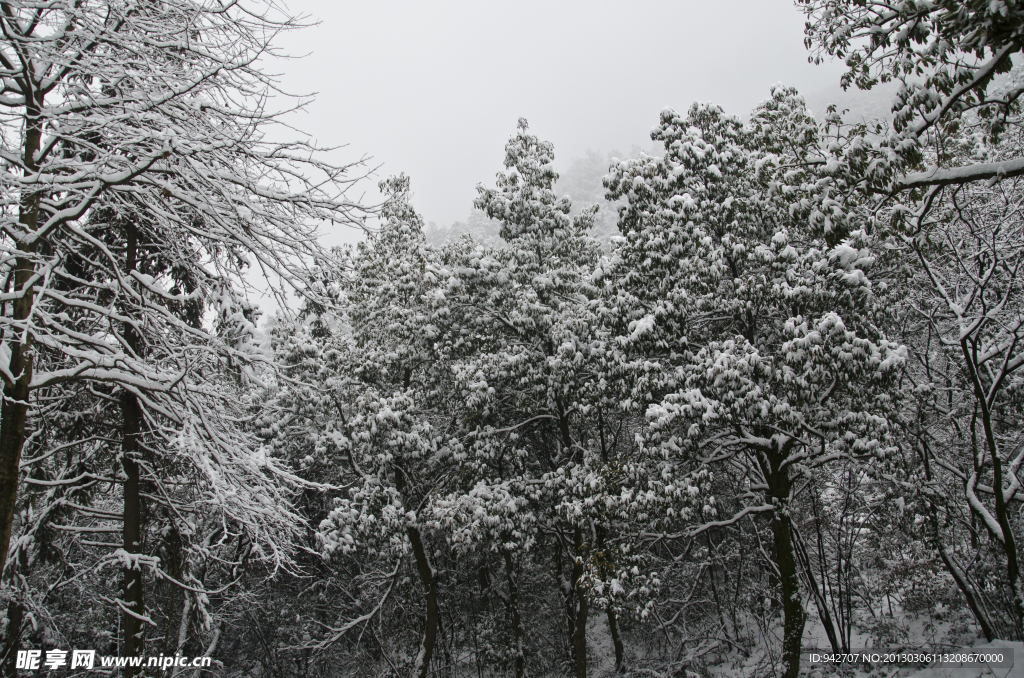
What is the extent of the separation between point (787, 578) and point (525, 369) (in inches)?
255

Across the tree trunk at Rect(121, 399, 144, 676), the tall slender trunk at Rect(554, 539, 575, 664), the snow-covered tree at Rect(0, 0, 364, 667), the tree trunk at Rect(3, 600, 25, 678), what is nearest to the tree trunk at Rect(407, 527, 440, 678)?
the tall slender trunk at Rect(554, 539, 575, 664)

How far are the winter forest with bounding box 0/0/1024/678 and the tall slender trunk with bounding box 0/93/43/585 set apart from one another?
0.03 meters

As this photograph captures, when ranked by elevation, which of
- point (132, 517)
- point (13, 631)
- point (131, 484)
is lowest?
point (13, 631)

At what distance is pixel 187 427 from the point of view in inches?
158

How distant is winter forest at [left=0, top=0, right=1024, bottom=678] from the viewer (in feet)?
13.1

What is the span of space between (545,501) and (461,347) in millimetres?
4311

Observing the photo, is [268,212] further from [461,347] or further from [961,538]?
[961,538]

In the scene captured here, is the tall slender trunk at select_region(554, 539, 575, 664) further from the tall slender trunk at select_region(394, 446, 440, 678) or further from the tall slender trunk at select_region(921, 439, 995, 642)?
the tall slender trunk at select_region(921, 439, 995, 642)

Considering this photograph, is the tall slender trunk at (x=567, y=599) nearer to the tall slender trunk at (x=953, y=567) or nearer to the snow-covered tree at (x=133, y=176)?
the tall slender trunk at (x=953, y=567)

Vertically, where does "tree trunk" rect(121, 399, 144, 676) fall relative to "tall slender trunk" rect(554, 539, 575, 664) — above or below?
above

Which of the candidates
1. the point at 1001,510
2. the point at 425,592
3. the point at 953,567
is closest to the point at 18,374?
the point at 1001,510

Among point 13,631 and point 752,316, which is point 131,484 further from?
point 752,316

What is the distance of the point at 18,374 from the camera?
380 centimetres

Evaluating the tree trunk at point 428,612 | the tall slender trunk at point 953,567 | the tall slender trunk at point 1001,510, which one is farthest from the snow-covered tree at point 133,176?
the tree trunk at point 428,612
